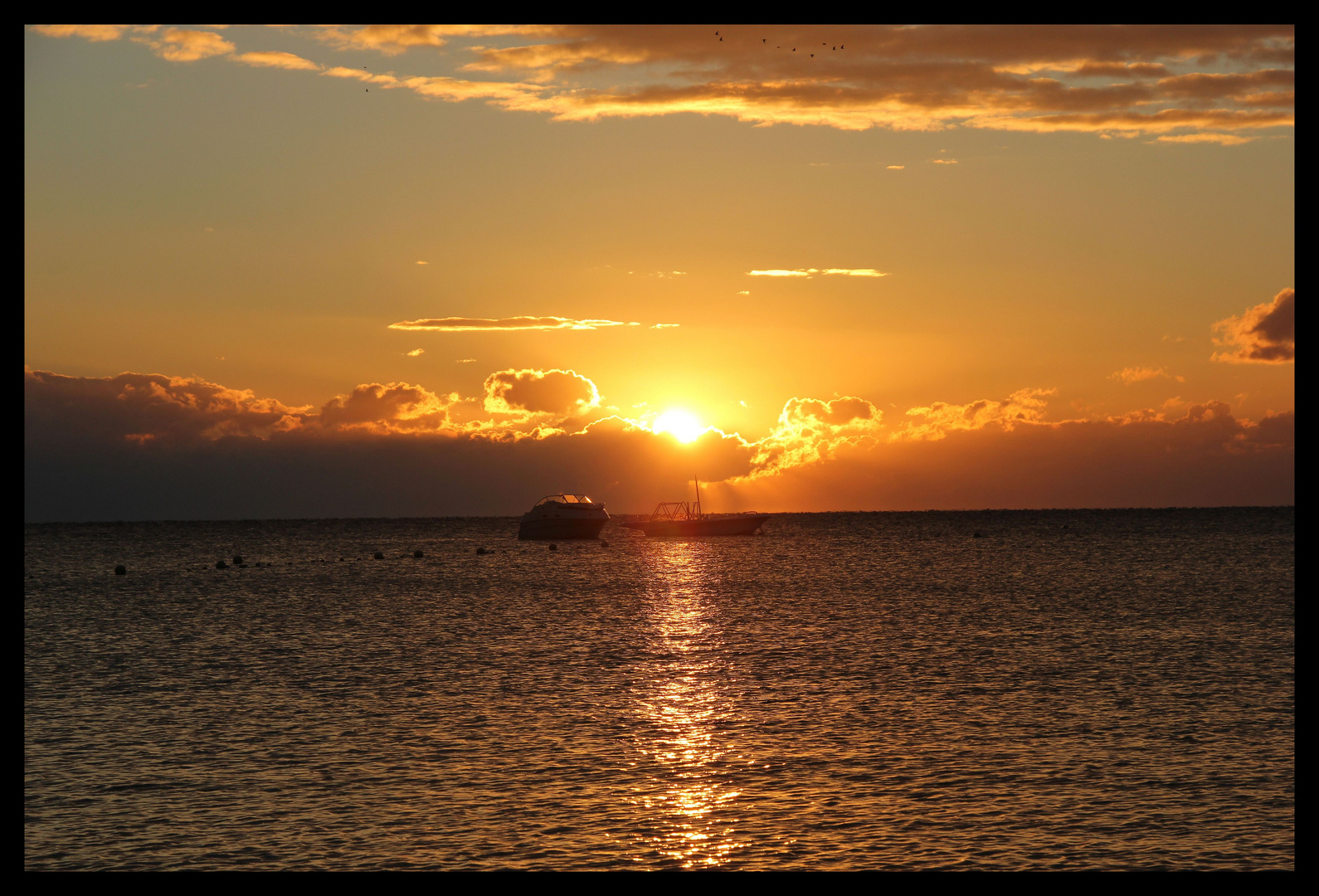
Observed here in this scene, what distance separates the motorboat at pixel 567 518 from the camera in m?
194

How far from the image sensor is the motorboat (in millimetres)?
194250

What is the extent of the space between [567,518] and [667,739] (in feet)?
539

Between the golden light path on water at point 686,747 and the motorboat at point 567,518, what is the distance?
13021 centimetres

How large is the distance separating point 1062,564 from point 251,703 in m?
114

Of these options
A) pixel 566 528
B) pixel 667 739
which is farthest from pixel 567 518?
pixel 667 739

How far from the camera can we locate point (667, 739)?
1199 inches

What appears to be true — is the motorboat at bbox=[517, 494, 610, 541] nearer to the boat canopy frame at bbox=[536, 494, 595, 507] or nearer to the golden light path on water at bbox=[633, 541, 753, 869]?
the boat canopy frame at bbox=[536, 494, 595, 507]

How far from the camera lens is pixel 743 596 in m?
87.1

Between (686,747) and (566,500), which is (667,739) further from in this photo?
(566,500)

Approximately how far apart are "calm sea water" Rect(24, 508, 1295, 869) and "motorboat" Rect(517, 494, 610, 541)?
119003 mm

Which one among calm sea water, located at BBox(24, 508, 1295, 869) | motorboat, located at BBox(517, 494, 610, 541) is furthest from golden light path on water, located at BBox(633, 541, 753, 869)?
motorboat, located at BBox(517, 494, 610, 541)
